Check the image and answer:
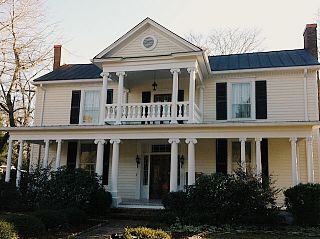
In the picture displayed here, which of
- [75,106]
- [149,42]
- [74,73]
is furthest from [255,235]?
[74,73]

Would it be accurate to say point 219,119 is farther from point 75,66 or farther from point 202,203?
point 75,66

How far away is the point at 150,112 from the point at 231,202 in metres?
5.72

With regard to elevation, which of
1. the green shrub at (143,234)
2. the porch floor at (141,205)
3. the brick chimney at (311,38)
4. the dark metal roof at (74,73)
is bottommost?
the green shrub at (143,234)

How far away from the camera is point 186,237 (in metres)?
9.52

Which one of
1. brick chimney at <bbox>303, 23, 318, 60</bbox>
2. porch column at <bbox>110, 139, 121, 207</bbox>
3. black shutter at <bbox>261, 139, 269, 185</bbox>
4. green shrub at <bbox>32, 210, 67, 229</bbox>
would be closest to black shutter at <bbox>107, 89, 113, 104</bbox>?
porch column at <bbox>110, 139, 121, 207</bbox>

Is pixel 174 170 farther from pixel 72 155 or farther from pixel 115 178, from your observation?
pixel 72 155

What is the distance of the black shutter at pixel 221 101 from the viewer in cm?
1698

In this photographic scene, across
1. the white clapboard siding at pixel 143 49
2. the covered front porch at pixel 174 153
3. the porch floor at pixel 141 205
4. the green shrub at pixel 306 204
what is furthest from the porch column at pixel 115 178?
the green shrub at pixel 306 204

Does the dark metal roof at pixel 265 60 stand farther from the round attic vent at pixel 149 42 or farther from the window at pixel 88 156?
the window at pixel 88 156

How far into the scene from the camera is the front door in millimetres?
17406

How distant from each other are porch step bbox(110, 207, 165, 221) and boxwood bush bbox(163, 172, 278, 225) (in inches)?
59.0

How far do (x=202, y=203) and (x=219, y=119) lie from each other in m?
5.44

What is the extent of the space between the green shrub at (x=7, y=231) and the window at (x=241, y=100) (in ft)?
37.0

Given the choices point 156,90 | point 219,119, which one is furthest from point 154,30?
point 219,119
